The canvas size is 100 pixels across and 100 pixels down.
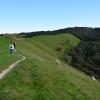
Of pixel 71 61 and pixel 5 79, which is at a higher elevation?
pixel 5 79

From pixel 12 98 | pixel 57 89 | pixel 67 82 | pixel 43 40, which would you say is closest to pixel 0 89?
pixel 12 98

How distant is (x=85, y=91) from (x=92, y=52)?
92591mm

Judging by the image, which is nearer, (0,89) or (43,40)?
(0,89)

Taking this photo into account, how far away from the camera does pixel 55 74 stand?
40.8 meters

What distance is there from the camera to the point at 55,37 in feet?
505

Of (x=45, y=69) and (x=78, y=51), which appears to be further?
(x=78, y=51)

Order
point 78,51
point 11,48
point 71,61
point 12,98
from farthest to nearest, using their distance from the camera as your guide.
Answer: point 78,51, point 71,61, point 11,48, point 12,98

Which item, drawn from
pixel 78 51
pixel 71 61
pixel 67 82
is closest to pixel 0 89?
pixel 67 82

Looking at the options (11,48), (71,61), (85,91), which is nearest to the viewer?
(85,91)

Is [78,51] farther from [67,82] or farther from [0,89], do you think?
[0,89]

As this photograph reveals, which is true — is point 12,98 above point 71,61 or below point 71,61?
above

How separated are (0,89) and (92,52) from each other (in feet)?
328

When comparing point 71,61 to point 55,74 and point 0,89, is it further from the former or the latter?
point 0,89

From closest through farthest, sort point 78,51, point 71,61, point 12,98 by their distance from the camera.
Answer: point 12,98 → point 71,61 → point 78,51
